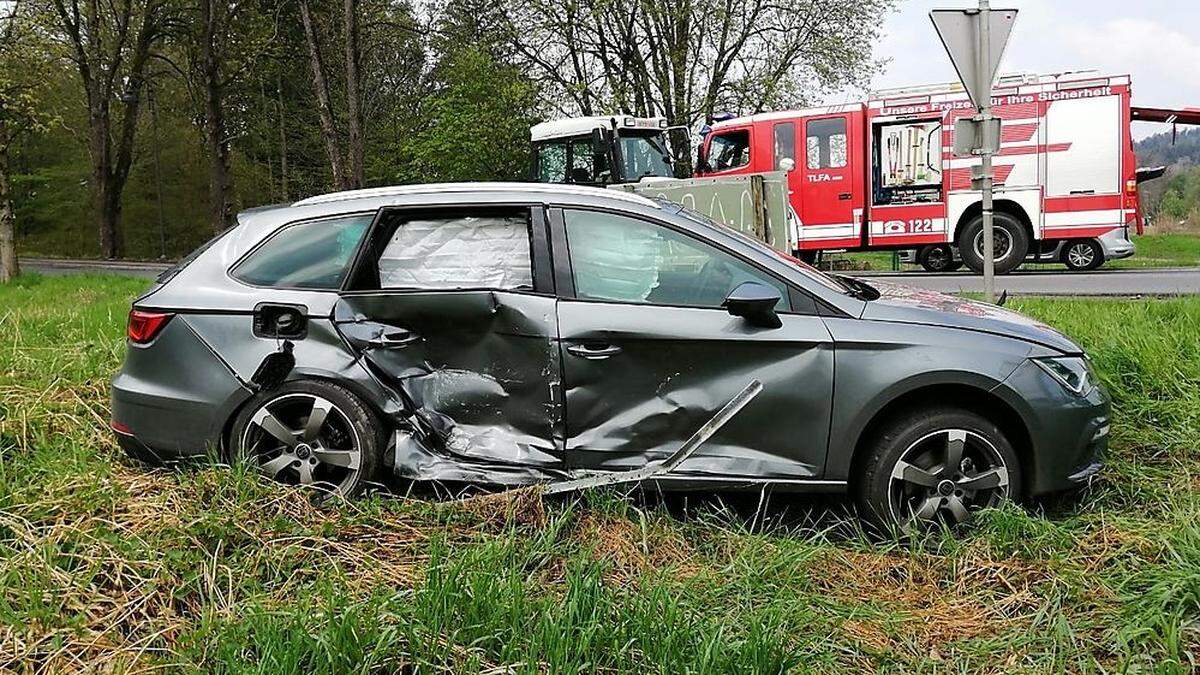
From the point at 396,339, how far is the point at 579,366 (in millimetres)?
881

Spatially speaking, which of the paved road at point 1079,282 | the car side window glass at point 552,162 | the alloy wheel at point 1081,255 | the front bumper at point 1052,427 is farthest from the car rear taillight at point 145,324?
the alloy wheel at point 1081,255

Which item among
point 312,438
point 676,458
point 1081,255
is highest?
point 1081,255

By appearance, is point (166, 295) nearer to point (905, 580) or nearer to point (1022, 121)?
point (905, 580)

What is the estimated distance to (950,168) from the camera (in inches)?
579

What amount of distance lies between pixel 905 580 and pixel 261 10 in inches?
1117

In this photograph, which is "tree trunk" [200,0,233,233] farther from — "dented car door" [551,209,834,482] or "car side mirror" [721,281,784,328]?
"car side mirror" [721,281,784,328]

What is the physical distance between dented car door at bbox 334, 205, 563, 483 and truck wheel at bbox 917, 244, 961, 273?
42.9 feet

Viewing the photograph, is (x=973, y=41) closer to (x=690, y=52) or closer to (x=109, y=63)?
(x=690, y=52)

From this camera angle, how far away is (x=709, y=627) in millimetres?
2871

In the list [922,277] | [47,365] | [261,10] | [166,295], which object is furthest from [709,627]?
[261,10]

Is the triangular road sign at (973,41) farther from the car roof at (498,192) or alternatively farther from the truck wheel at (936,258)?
the truck wheel at (936,258)

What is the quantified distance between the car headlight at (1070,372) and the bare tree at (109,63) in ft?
93.9

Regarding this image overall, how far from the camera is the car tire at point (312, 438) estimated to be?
396 cm

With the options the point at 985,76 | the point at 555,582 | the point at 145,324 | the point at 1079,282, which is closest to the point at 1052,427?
the point at 555,582
